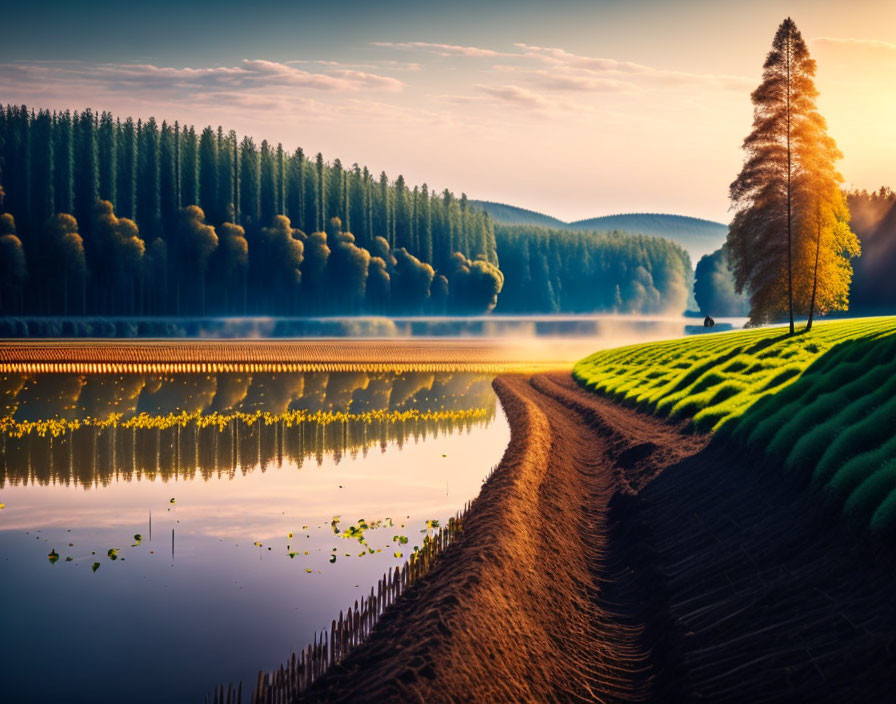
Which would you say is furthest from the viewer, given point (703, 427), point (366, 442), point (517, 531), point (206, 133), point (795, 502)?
point (206, 133)

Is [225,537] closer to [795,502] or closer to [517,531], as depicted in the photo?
[517,531]

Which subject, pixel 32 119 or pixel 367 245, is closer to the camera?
pixel 32 119

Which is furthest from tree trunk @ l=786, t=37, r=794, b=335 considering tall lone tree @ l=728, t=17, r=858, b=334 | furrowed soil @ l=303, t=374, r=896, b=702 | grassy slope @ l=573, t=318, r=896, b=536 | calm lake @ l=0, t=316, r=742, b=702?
furrowed soil @ l=303, t=374, r=896, b=702

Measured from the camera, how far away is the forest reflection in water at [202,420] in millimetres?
31503

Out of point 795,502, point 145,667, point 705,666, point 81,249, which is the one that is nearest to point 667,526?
point 795,502

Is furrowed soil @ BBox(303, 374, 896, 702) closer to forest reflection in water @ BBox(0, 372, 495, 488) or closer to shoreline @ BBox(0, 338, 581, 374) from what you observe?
forest reflection in water @ BBox(0, 372, 495, 488)

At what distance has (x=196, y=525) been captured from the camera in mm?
22703

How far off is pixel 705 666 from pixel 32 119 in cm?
17876

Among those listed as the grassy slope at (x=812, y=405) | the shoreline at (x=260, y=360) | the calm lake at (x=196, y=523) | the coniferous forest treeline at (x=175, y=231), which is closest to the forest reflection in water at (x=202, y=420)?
the calm lake at (x=196, y=523)

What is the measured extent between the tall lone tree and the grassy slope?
5.92 m

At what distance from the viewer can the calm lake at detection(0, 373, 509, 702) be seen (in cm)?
1451

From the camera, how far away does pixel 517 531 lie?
20.0 m

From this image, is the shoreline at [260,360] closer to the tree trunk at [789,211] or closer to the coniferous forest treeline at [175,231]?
the tree trunk at [789,211]

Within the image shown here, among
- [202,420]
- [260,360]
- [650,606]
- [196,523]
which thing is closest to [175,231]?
[260,360]
